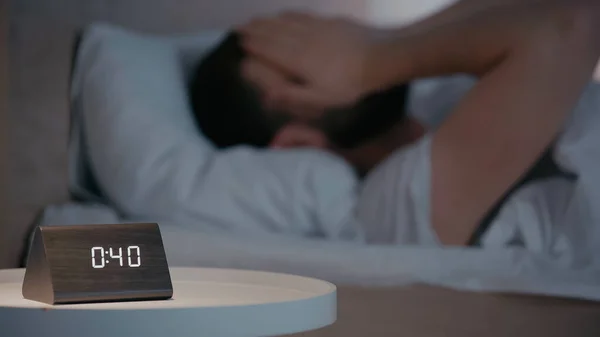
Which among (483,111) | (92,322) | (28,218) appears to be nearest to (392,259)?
(483,111)

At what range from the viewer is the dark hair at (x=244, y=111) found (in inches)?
70.8

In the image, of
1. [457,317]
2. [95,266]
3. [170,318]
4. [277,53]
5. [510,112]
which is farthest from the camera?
[277,53]

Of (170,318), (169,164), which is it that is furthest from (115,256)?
(169,164)

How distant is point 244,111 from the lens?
184 centimetres

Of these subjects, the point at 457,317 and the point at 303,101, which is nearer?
the point at 457,317

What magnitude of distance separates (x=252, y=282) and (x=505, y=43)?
0.90 meters

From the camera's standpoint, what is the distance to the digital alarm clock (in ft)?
2.81

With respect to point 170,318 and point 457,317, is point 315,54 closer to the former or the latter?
point 457,317

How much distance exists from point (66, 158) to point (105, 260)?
975mm

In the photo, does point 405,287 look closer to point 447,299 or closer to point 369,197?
point 447,299

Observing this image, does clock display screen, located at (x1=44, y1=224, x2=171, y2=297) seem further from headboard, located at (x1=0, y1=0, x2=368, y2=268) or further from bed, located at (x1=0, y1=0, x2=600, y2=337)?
headboard, located at (x1=0, y1=0, x2=368, y2=268)

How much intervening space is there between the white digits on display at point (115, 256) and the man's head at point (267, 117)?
3.00 ft

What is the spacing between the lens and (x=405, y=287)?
57.7 inches

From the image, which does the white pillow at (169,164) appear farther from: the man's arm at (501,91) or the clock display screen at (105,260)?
the clock display screen at (105,260)
